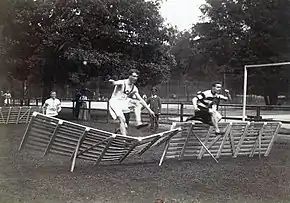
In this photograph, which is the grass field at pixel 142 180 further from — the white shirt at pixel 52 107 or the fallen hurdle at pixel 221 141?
the white shirt at pixel 52 107

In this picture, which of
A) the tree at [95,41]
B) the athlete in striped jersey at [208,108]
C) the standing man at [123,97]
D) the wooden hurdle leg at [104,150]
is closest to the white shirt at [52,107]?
the tree at [95,41]

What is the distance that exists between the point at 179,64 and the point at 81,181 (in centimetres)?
1268

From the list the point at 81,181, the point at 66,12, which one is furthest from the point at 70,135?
the point at 66,12

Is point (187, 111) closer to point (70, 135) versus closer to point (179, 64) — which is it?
point (179, 64)

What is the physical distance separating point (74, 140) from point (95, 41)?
8331 millimetres

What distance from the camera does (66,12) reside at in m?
11.9

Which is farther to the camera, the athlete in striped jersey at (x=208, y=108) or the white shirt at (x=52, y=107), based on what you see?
the white shirt at (x=52, y=107)

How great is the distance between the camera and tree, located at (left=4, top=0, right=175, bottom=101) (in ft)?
37.5

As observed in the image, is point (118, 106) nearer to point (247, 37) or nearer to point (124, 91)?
point (124, 91)

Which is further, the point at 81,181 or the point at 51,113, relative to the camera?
the point at 51,113

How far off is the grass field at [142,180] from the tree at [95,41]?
4917 millimetres

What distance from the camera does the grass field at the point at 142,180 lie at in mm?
4062

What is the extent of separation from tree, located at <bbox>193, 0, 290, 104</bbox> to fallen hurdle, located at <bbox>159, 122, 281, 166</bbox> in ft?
13.5

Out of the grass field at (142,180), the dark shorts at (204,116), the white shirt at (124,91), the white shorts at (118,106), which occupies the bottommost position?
the grass field at (142,180)
